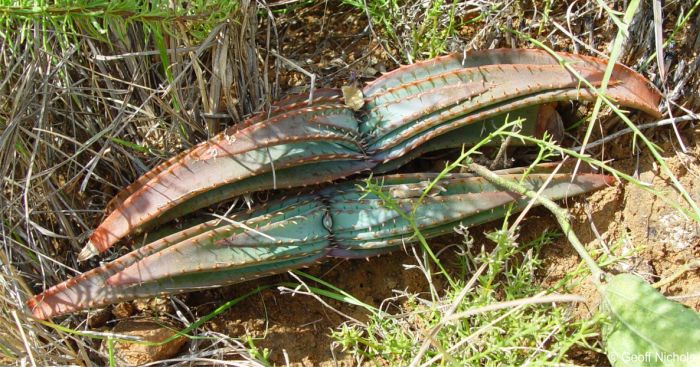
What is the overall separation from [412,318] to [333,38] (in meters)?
1.01

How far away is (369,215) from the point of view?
2.06 metres

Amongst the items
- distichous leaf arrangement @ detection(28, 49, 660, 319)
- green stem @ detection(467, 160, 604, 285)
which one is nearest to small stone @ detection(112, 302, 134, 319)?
distichous leaf arrangement @ detection(28, 49, 660, 319)

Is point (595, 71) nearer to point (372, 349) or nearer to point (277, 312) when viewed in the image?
point (372, 349)

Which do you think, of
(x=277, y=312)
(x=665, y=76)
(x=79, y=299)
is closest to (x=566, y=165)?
(x=665, y=76)

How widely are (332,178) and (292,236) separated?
8.2 inches

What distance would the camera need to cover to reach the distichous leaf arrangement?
1.97 m

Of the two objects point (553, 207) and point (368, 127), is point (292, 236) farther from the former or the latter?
point (553, 207)

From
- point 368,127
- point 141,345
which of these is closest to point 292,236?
point 368,127

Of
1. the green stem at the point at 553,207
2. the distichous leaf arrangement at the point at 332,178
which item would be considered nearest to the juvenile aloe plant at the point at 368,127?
the distichous leaf arrangement at the point at 332,178

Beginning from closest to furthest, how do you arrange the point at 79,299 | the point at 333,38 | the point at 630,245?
the point at 79,299
the point at 630,245
the point at 333,38

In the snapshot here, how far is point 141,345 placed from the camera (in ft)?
6.88

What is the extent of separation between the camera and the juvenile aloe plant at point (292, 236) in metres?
1.97

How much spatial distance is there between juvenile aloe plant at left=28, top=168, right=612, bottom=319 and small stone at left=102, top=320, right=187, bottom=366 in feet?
0.62

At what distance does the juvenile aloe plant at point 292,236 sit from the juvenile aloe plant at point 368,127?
0.26 ft
